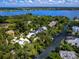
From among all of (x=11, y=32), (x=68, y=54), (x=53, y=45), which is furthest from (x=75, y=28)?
(x=68, y=54)

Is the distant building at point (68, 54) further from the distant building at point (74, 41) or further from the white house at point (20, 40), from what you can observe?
the white house at point (20, 40)

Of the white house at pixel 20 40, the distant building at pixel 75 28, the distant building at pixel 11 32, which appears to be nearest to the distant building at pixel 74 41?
the white house at pixel 20 40

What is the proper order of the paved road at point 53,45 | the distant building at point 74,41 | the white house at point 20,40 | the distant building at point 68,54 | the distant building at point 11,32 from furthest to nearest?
the distant building at point 11,32, the distant building at point 74,41, the white house at point 20,40, the paved road at point 53,45, the distant building at point 68,54

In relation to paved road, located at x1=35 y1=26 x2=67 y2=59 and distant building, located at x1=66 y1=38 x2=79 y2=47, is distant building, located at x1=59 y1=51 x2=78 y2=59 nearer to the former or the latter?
paved road, located at x1=35 y1=26 x2=67 y2=59

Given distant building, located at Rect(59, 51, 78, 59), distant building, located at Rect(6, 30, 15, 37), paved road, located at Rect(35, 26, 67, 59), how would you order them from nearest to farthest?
distant building, located at Rect(59, 51, 78, 59), paved road, located at Rect(35, 26, 67, 59), distant building, located at Rect(6, 30, 15, 37)

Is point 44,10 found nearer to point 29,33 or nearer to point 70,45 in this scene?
point 29,33

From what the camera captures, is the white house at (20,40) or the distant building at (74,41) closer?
the white house at (20,40)

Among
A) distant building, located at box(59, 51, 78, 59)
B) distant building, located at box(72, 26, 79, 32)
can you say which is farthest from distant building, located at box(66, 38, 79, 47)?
distant building, located at box(72, 26, 79, 32)

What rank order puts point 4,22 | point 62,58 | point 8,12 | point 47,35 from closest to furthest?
point 62,58 < point 47,35 < point 4,22 < point 8,12

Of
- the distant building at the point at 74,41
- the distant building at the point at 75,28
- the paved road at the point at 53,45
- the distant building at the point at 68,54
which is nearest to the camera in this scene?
the distant building at the point at 68,54

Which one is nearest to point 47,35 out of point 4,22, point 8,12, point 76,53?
point 76,53

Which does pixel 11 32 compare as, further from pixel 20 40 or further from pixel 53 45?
pixel 53 45
